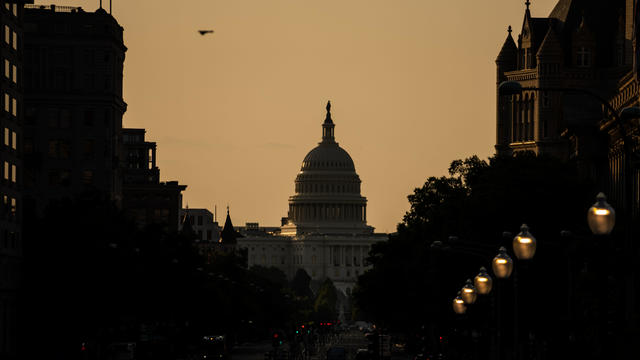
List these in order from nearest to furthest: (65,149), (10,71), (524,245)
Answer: (524,245)
(10,71)
(65,149)

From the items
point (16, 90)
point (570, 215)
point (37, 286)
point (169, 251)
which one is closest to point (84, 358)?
point (37, 286)

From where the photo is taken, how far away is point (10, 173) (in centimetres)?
12250

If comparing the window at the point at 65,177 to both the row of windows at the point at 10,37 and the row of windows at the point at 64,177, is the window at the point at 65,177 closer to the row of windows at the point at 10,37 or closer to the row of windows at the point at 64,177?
the row of windows at the point at 64,177

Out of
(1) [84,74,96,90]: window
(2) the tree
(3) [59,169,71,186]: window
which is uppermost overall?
(1) [84,74,96,90]: window

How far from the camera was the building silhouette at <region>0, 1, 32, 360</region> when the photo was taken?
388 feet

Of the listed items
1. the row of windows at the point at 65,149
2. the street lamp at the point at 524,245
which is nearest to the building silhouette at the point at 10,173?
the row of windows at the point at 65,149

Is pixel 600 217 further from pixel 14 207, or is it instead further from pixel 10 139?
pixel 14 207

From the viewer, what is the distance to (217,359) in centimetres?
13912

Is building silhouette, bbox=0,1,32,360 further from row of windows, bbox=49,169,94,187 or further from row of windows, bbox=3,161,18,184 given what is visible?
row of windows, bbox=49,169,94,187

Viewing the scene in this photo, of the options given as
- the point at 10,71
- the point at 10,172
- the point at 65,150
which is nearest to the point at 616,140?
the point at 10,71

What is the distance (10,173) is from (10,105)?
4.29 metres

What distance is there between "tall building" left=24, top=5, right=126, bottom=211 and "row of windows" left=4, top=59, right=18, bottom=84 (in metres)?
61.8

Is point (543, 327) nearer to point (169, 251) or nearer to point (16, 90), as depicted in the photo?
point (16, 90)

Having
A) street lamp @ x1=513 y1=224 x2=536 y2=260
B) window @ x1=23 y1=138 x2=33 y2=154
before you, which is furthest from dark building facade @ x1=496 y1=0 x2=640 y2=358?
window @ x1=23 y1=138 x2=33 y2=154
